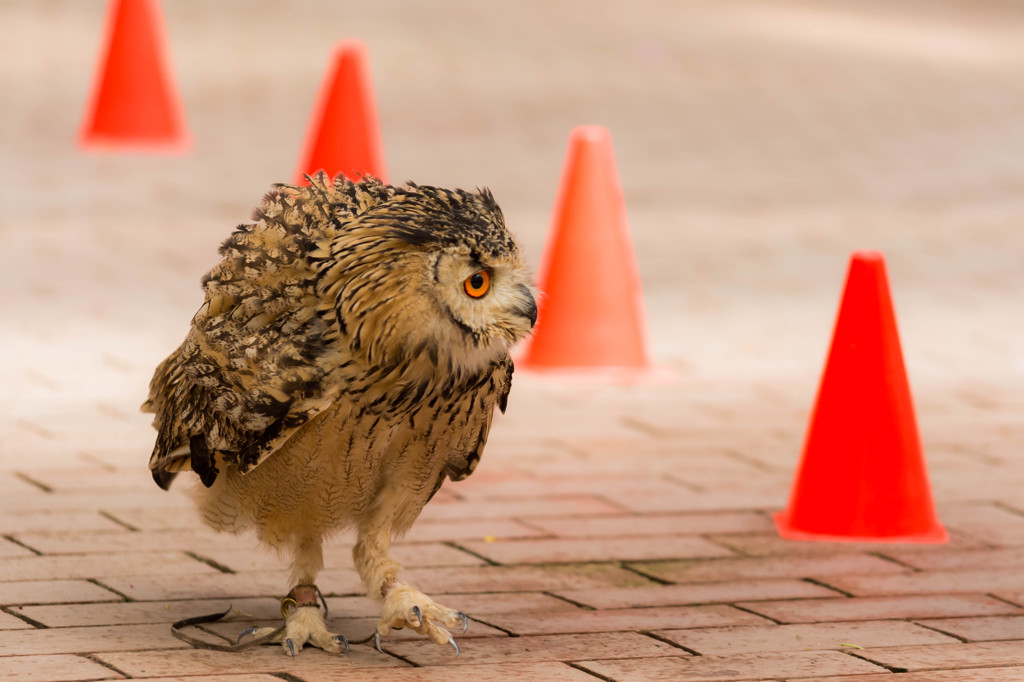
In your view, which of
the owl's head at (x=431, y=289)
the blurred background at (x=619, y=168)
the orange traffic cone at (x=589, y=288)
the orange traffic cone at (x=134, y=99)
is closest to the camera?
the owl's head at (x=431, y=289)

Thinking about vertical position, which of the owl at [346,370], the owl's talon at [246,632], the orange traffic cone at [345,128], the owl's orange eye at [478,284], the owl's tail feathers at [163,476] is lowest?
the owl's talon at [246,632]

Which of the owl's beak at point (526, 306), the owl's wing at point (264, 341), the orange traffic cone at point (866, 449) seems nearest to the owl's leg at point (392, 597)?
the owl's wing at point (264, 341)

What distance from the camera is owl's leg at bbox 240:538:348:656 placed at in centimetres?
396

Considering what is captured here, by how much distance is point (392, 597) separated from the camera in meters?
3.91

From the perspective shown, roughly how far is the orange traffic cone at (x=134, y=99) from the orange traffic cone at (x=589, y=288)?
4992 mm

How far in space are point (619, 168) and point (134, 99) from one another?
3.34 m

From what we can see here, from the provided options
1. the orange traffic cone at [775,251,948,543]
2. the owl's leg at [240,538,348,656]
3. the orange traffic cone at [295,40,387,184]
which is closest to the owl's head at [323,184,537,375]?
the owl's leg at [240,538,348,656]

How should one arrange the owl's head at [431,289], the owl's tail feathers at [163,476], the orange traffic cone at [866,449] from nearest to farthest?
1. the owl's head at [431,289]
2. the owl's tail feathers at [163,476]
3. the orange traffic cone at [866,449]

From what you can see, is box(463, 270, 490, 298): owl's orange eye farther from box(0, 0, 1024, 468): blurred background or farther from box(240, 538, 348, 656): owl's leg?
box(0, 0, 1024, 468): blurred background

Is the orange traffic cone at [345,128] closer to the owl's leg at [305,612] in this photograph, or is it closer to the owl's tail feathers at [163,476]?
the owl's tail feathers at [163,476]

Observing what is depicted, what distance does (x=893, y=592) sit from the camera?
4578 mm

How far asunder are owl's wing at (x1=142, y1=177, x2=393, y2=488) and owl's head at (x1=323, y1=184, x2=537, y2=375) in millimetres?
115

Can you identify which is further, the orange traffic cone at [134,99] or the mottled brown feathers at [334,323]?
the orange traffic cone at [134,99]

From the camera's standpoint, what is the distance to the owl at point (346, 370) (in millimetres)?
3590
